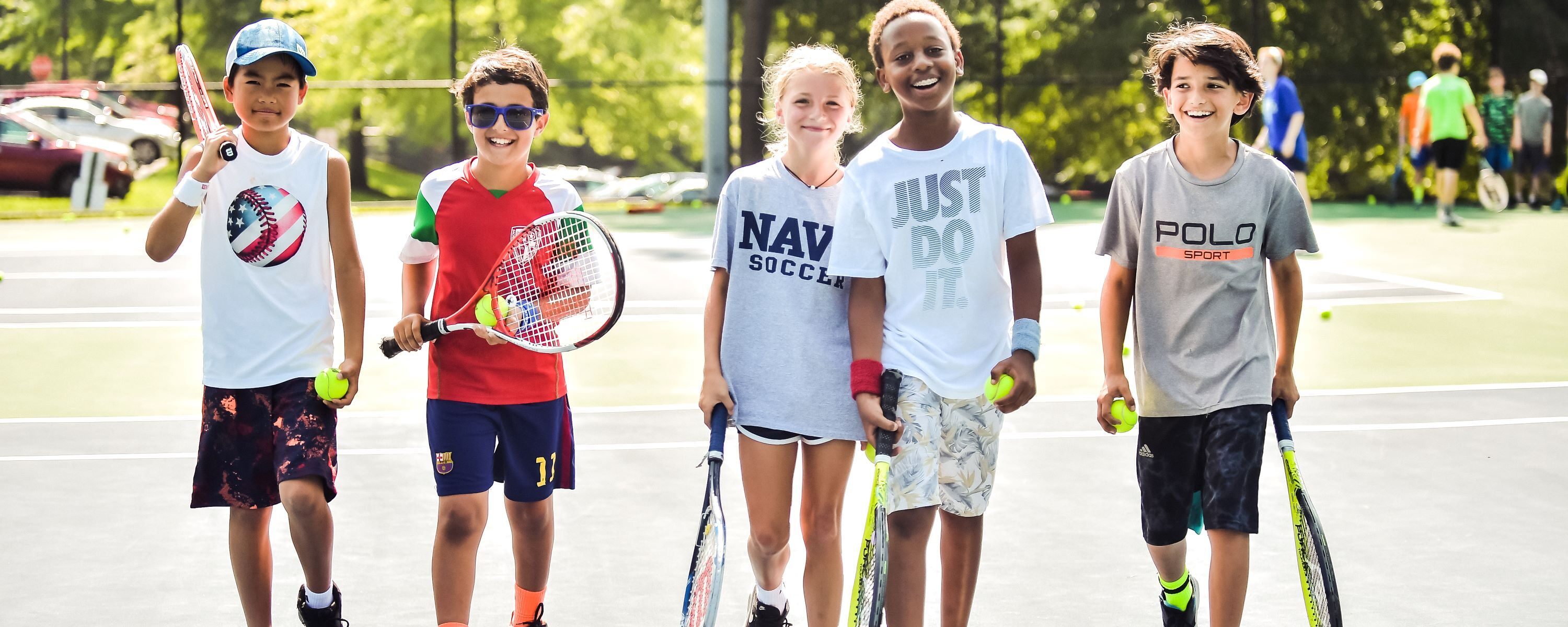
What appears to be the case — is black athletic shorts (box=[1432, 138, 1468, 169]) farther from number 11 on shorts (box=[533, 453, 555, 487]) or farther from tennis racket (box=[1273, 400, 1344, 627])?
number 11 on shorts (box=[533, 453, 555, 487])

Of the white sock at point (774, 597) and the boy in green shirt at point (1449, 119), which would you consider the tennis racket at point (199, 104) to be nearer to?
the white sock at point (774, 597)

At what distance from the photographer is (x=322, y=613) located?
414 centimetres

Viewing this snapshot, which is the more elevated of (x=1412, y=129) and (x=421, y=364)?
(x=1412, y=129)

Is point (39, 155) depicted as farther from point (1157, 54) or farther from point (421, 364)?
point (1157, 54)

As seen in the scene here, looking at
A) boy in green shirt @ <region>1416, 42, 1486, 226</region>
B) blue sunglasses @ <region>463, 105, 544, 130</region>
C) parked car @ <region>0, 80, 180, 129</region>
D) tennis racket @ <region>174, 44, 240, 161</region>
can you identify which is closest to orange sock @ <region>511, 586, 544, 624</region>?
blue sunglasses @ <region>463, 105, 544, 130</region>

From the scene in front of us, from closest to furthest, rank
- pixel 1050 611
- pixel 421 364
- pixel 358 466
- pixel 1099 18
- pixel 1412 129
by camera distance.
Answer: pixel 1050 611 < pixel 358 466 < pixel 421 364 < pixel 1412 129 < pixel 1099 18

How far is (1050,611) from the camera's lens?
4.55 m

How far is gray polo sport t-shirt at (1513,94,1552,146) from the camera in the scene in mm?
19047

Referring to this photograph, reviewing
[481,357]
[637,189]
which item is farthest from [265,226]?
[637,189]

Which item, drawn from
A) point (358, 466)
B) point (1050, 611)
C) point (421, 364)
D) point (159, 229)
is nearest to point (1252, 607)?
point (1050, 611)

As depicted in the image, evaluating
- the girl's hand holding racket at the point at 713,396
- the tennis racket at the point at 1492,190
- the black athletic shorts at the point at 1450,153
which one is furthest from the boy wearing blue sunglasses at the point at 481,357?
the tennis racket at the point at 1492,190

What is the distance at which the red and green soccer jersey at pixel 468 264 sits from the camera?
4031 millimetres

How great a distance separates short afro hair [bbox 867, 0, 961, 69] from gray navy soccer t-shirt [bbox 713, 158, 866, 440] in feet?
1.23

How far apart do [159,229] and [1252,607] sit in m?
3.18
